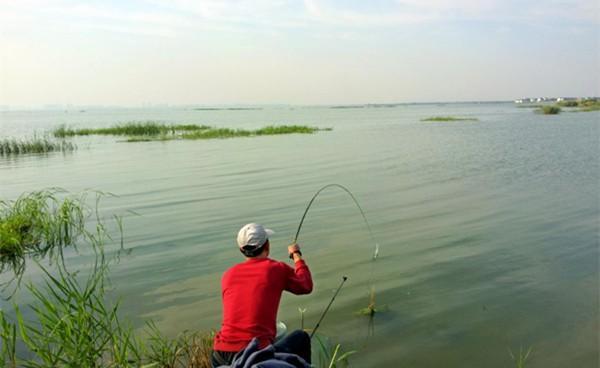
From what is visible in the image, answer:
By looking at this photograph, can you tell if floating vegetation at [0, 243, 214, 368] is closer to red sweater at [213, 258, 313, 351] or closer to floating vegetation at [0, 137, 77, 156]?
red sweater at [213, 258, 313, 351]

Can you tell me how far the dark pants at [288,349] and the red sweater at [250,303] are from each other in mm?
49

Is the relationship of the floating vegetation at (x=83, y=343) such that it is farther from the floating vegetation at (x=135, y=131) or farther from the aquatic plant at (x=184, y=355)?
the floating vegetation at (x=135, y=131)

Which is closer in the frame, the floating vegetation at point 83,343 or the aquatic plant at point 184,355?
the floating vegetation at point 83,343

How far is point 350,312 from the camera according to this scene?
6.02 meters

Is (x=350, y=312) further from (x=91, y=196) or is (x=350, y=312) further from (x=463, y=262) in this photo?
(x=91, y=196)

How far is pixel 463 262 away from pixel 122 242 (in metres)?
6.29

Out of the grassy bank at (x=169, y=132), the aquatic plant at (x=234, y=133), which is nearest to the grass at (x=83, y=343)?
the aquatic plant at (x=234, y=133)

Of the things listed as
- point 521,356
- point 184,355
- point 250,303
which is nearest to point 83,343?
point 184,355

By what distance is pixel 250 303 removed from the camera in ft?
10.7

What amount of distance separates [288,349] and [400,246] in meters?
5.60

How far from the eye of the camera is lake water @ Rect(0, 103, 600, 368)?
544 centimetres

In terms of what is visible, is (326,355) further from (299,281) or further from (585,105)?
(585,105)

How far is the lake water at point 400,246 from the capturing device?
5441 millimetres

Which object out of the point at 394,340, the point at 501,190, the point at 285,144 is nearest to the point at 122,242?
the point at 394,340
